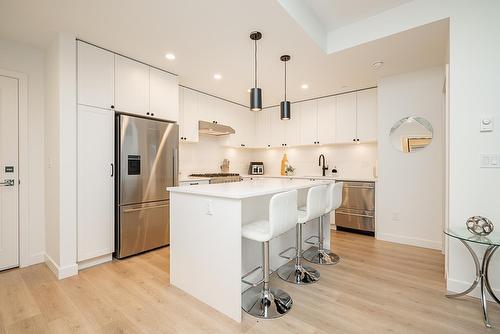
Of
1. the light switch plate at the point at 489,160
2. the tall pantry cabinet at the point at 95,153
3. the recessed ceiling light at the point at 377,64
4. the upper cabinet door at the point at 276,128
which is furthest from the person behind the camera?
the upper cabinet door at the point at 276,128

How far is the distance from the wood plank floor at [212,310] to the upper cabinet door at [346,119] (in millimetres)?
2382

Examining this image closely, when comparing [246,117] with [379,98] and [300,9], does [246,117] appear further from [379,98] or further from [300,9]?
[300,9]

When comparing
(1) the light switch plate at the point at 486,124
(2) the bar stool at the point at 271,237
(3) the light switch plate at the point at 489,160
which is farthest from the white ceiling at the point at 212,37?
(2) the bar stool at the point at 271,237

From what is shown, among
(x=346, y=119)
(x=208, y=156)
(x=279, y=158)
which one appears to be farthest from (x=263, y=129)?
(x=346, y=119)

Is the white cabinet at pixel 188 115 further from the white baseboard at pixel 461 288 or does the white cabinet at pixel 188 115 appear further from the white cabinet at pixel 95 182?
the white baseboard at pixel 461 288

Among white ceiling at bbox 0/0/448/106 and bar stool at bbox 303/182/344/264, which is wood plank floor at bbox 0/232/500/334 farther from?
white ceiling at bbox 0/0/448/106

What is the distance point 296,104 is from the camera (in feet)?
16.8

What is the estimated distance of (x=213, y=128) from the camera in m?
4.47

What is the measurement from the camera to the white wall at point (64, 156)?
96.9 inches

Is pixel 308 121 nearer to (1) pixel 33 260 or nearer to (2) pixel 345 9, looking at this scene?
(2) pixel 345 9

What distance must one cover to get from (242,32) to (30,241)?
11.4 ft

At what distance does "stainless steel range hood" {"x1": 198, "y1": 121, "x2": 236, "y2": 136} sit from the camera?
4363 mm

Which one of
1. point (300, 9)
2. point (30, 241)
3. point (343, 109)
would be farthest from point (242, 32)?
point (30, 241)

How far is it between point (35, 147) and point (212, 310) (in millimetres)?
2890
